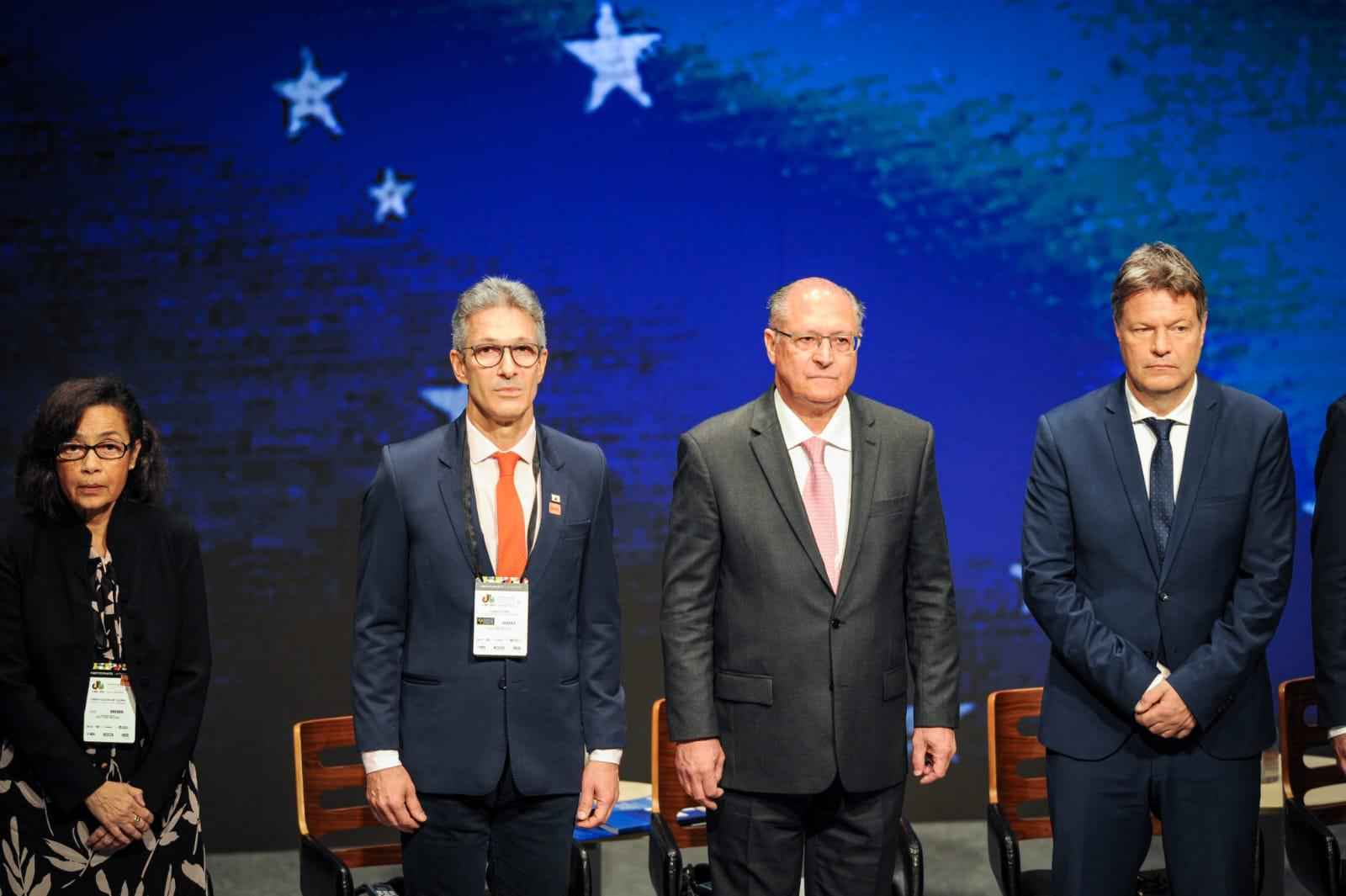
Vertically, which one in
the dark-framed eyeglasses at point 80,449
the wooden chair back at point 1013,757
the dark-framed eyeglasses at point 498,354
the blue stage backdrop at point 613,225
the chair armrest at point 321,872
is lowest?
the chair armrest at point 321,872

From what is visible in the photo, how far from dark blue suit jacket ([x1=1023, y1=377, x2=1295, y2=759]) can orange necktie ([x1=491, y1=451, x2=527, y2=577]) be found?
3.74ft

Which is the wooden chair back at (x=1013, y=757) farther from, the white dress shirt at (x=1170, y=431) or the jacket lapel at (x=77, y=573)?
the jacket lapel at (x=77, y=573)

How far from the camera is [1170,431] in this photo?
304 centimetres

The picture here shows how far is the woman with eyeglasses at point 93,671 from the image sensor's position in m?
3.05

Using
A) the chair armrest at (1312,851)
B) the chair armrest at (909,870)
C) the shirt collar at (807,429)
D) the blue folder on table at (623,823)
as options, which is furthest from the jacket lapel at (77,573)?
the chair armrest at (1312,851)

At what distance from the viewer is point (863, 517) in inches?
115

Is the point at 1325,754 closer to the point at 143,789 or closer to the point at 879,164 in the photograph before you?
the point at 879,164

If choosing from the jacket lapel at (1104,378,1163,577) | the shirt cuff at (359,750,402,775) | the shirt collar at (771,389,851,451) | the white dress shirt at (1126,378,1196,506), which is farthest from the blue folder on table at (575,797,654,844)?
the white dress shirt at (1126,378,1196,506)

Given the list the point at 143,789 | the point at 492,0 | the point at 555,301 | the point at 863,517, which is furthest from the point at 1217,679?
the point at 492,0

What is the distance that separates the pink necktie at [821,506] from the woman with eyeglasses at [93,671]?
1462 mm

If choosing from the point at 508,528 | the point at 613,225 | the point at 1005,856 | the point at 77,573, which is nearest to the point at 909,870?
the point at 1005,856

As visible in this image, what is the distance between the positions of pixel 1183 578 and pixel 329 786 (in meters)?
2.31

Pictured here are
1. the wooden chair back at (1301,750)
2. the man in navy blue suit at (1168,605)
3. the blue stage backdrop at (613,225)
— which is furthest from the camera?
the blue stage backdrop at (613,225)

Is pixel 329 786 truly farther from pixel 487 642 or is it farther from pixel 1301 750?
pixel 1301 750
